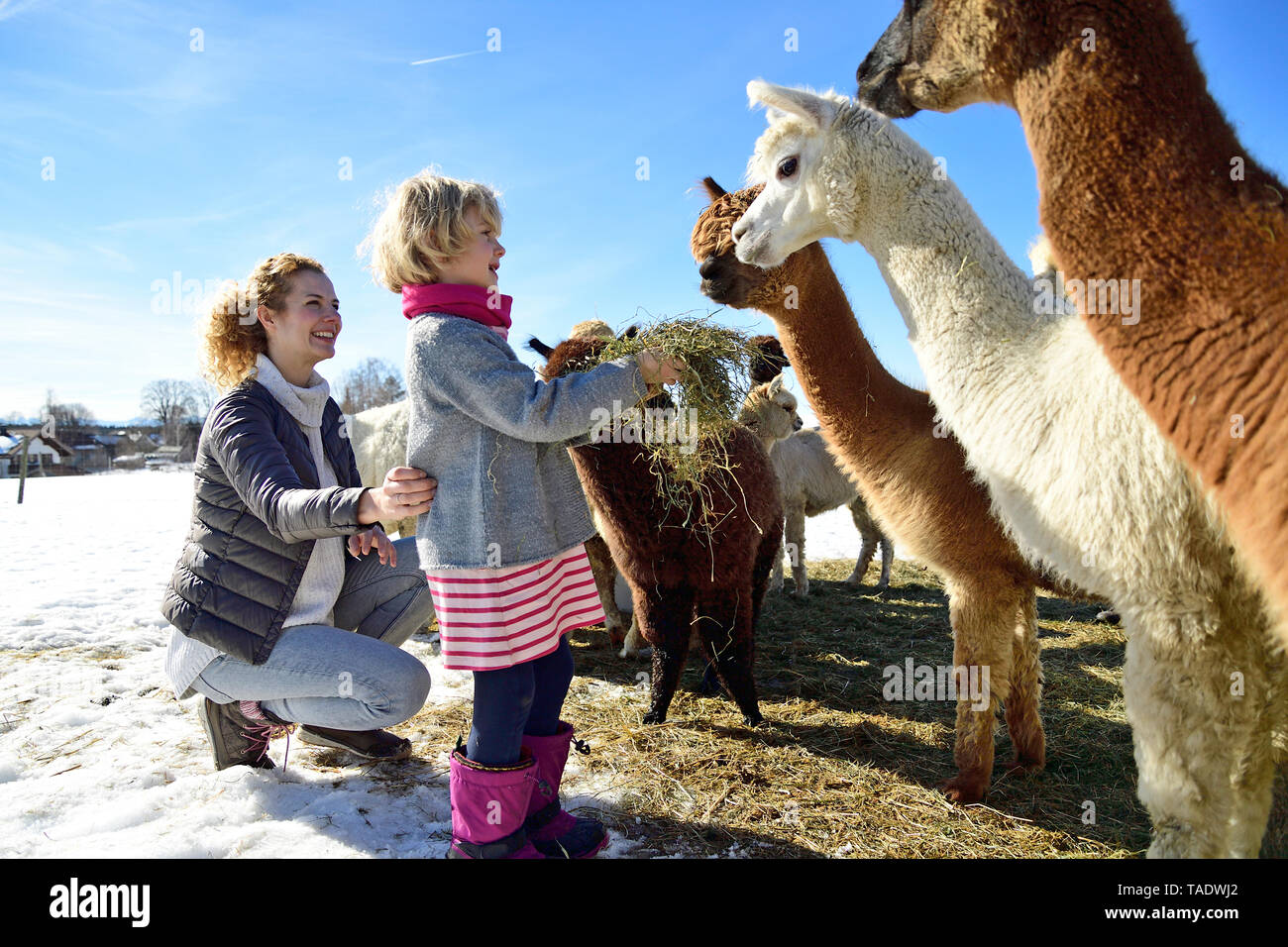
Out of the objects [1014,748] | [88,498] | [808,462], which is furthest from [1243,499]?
[88,498]

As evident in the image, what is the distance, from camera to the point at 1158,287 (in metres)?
1.40

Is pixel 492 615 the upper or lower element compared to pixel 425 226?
lower

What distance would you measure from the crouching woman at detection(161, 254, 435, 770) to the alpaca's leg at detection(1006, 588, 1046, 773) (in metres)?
2.32

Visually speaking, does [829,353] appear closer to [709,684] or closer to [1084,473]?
[1084,473]

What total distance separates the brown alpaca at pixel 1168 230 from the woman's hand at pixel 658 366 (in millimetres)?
1037

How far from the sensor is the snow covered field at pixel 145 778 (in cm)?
224

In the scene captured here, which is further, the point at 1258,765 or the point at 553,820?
the point at 553,820

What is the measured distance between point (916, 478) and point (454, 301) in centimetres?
175

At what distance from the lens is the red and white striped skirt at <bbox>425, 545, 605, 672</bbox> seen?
1.91m

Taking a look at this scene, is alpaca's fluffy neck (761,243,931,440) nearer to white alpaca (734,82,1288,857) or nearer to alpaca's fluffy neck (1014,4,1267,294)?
white alpaca (734,82,1288,857)

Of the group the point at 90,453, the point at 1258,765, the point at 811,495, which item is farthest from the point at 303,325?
the point at 90,453

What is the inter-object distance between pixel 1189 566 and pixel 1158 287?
70 cm

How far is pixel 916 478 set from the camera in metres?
2.59
